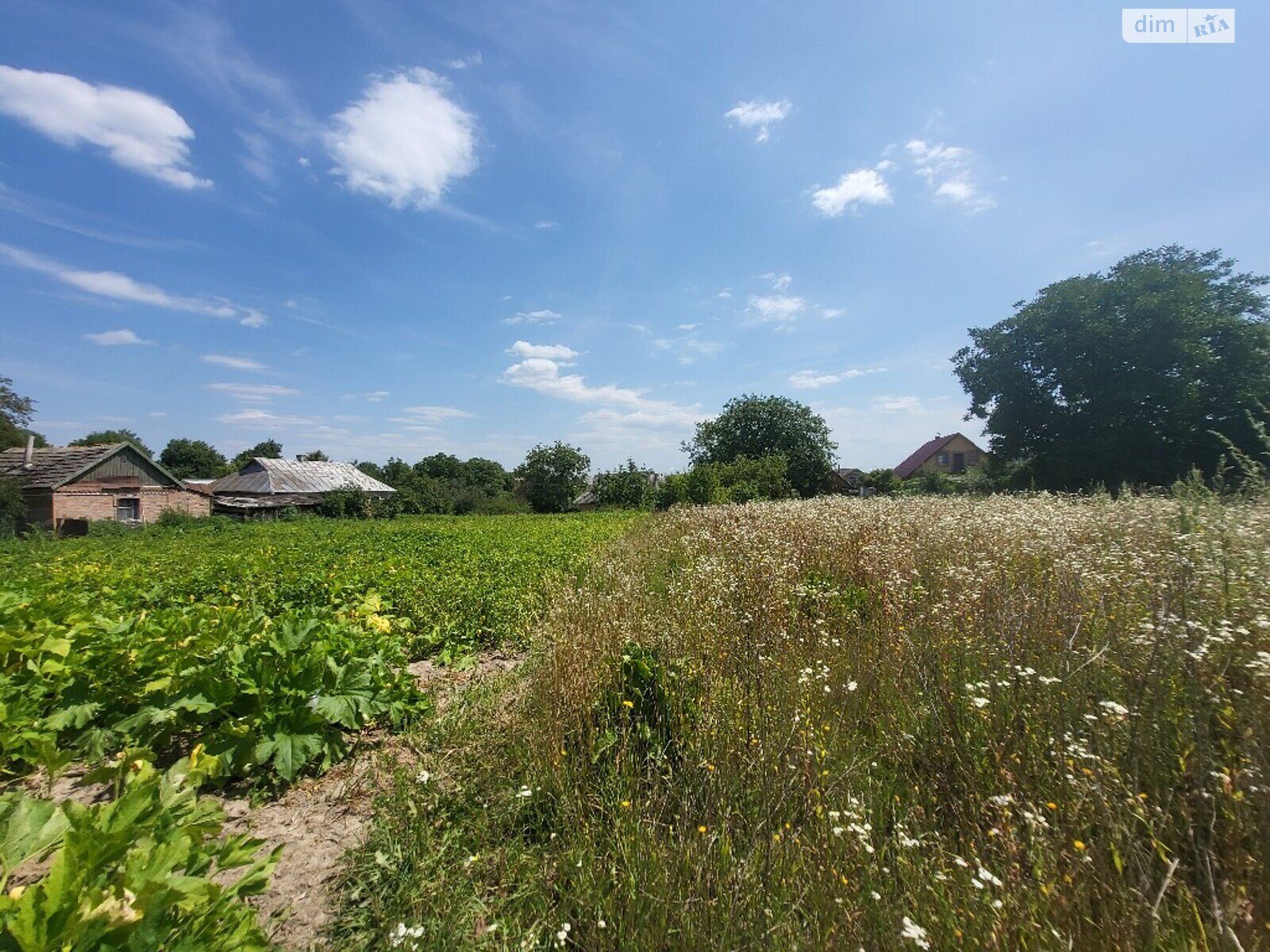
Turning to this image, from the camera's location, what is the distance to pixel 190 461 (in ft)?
252

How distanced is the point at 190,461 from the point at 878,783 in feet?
336

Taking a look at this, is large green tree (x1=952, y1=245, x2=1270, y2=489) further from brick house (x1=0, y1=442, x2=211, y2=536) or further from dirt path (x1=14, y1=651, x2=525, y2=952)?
brick house (x1=0, y1=442, x2=211, y2=536)

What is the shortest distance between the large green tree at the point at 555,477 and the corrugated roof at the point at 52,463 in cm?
2748

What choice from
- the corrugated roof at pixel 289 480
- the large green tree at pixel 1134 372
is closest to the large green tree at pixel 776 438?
the large green tree at pixel 1134 372

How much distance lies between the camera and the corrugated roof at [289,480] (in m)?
38.3

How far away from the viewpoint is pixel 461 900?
6.42 feet

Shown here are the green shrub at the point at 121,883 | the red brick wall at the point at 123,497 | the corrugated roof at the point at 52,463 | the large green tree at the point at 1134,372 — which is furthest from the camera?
the corrugated roof at the point at 52,463

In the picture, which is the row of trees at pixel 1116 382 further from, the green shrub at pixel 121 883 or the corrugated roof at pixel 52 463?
the corrugated roof at pixel 52 463

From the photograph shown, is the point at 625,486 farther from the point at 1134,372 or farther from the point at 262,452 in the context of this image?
the point at 262,452

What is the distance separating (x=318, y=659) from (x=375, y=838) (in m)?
1.17

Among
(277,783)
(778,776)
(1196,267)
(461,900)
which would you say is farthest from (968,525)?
(1196,267)

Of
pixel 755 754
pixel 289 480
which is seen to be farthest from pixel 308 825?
pixel 289 480

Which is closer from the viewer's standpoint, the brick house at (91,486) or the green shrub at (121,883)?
the green shrub at (121,883)

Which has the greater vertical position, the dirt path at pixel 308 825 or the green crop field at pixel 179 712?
the green crop field at pixel 179 712
